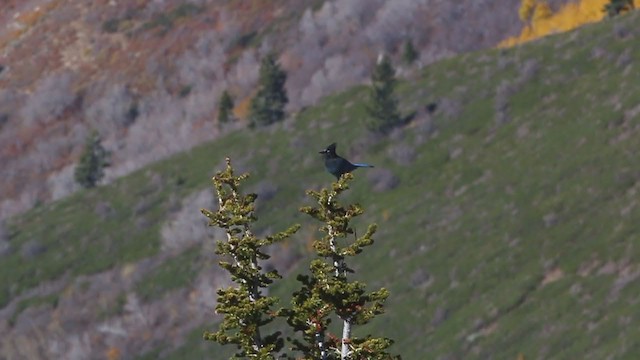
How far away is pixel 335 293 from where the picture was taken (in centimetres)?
2039

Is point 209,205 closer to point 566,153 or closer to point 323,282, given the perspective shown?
point 566,153

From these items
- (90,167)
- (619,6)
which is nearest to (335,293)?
(619,6)

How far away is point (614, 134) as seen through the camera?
345 ft

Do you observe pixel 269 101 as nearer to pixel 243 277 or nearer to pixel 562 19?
pixel 562 19

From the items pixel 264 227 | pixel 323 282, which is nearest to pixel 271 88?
pixel 264 227

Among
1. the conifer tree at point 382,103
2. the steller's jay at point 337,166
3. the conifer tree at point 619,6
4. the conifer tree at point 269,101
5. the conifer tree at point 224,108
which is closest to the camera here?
the steller's jay at point 337,166

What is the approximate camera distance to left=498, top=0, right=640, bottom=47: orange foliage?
140 metres

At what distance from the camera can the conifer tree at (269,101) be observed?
455 ft

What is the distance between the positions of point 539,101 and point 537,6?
32137 millimetres

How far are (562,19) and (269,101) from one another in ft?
94.4

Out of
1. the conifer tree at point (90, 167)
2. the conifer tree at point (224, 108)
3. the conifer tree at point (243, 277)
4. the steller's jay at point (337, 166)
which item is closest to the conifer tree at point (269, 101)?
the conifer tree at point (224, 108)

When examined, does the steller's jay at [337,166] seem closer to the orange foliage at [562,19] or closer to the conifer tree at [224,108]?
the orange foliage at [562,19]

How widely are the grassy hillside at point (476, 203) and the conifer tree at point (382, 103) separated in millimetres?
1438

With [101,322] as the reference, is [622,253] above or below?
below
